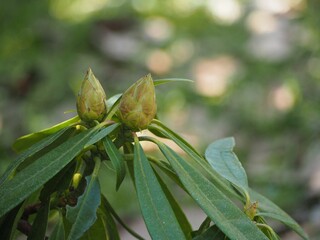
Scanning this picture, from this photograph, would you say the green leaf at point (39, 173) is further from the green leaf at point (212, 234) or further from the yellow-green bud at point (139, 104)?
the green leaf at point (212, 234)

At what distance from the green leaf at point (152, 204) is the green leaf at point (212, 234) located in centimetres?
5

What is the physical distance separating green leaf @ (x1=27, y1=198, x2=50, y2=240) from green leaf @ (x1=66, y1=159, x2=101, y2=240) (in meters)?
0.07

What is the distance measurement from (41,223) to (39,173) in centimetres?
9

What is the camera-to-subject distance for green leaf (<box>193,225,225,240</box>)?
0.89 meters

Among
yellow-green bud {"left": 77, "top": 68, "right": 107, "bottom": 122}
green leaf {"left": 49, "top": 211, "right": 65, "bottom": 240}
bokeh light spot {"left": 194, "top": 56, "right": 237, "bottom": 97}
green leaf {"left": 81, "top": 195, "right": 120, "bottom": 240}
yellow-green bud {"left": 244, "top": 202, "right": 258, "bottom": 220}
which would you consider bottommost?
bokeh light spot {"left": 194, "top": 56, "right": 237, "bottom": 97}

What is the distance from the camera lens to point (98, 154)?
0.95 metres

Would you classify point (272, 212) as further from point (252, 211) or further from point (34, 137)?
point (34, 137)

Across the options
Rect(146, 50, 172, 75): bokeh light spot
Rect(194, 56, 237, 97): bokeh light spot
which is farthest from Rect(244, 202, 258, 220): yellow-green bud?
Rect(146, 50, 172, 75): bokeh light spot

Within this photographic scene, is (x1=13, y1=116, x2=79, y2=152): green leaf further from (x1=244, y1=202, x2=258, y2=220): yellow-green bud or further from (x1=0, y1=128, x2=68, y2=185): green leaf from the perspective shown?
(x1=244, y1=202, x2=258, y2=220): yellow-green bud

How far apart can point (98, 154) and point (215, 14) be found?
3.66 metres

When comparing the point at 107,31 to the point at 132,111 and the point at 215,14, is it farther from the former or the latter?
the point at 132,111

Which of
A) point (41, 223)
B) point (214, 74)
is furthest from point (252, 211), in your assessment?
point (214, 74)

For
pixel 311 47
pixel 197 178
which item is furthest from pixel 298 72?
pixel 197 178

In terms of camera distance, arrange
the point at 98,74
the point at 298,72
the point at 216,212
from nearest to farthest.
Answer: the point at 216,212
the point at 298,72
the point at 98,74
